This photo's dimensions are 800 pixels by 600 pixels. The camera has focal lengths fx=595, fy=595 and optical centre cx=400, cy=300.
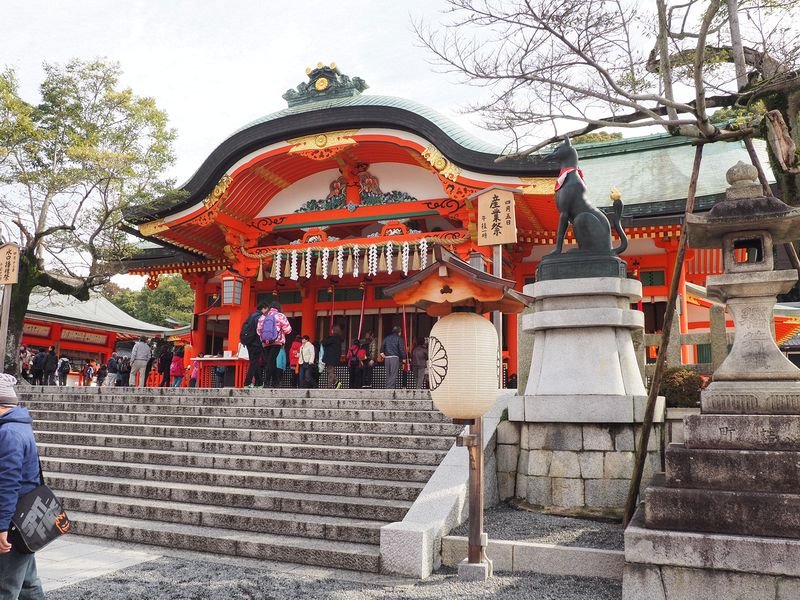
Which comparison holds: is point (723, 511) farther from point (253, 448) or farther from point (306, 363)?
point (306, 363)

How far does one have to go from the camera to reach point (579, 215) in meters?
6.69

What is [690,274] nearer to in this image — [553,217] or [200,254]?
[553,217]

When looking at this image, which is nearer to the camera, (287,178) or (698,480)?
(698,480)

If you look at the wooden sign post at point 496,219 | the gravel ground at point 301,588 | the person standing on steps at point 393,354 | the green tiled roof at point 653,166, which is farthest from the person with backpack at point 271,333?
the green tiled roof at point 653,166

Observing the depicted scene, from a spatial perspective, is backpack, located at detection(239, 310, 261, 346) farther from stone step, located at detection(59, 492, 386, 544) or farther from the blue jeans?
the blue jeans

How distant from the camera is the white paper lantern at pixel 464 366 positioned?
4.63 metres

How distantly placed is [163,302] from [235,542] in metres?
39.4

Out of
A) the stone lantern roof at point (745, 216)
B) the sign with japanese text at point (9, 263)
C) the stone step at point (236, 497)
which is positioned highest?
the sign with japanese text at point (9, 263)

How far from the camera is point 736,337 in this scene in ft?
15.7

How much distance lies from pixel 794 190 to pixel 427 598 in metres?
6.43

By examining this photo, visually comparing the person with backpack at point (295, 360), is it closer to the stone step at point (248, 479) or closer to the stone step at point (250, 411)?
the stone step at point (250, 411)

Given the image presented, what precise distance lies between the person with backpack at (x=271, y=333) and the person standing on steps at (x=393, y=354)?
2071 millimetres

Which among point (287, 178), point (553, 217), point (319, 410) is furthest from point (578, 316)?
point (287, 178)

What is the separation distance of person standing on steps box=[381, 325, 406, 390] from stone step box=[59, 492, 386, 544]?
623cm
